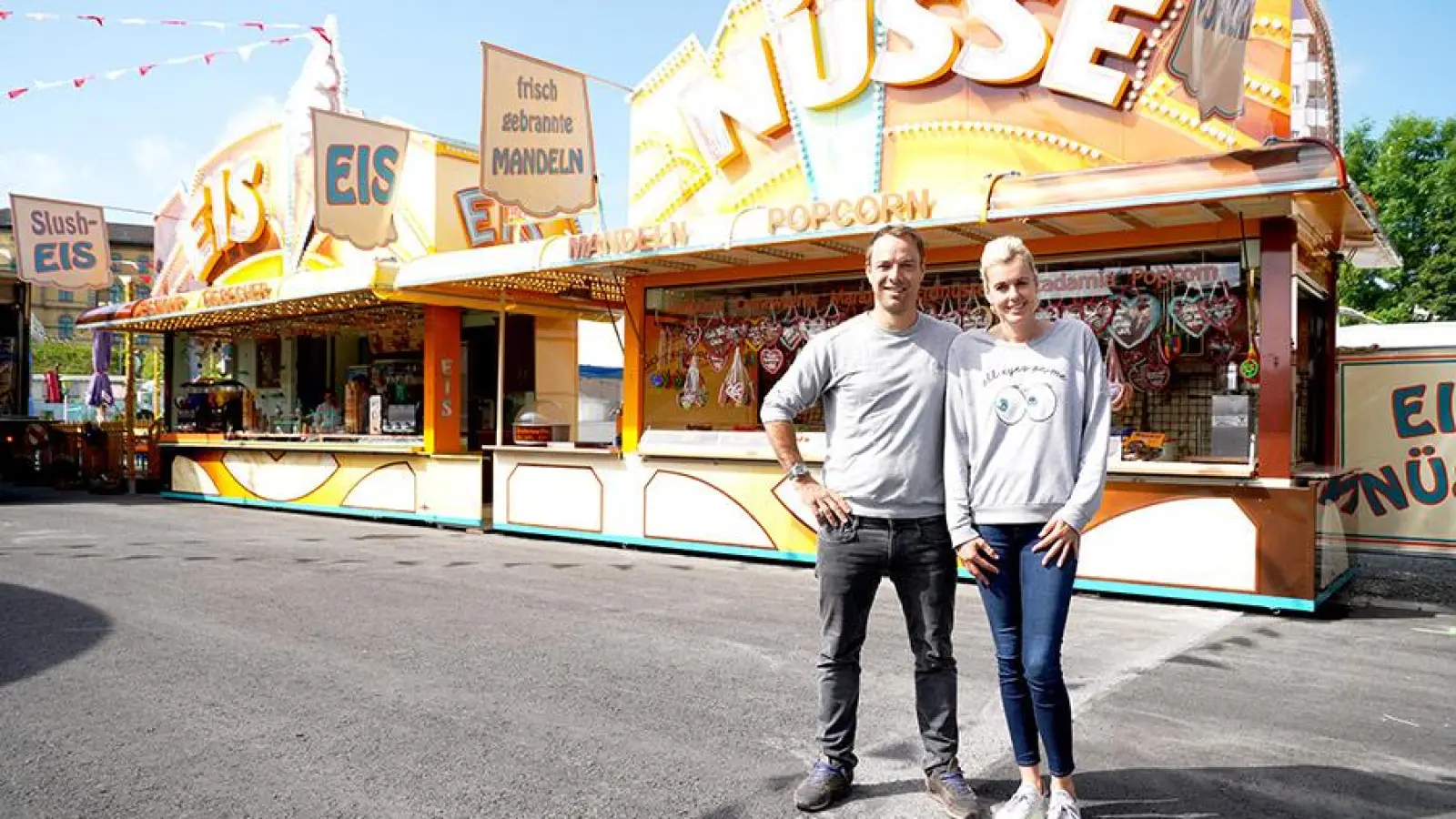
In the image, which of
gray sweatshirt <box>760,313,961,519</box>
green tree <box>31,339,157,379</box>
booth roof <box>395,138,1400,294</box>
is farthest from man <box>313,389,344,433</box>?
green tree <box>31,339,157,379</box>

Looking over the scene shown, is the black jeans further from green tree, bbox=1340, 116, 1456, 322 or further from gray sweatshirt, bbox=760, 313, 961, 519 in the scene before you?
green tree, bbox=1340, 116, 1456, 322

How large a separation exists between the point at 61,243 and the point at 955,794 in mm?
17751

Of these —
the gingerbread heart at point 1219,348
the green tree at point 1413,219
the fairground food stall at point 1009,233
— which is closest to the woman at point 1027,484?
the fairground food stall at point 1009,233

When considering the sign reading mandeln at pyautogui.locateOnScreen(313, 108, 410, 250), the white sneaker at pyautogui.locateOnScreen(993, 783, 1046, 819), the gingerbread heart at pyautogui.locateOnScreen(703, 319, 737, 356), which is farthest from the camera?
the sign reading mandeln at pyautogui.locateOnScreen(313, 108, 410, 250)

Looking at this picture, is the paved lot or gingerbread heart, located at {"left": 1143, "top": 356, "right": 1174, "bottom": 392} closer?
the paved lot

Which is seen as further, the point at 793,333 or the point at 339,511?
the point at 339,511

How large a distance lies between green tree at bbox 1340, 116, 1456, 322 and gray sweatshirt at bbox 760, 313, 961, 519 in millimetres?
27417

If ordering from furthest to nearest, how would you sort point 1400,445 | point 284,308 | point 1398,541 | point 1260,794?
point 284,308 < point 1400,445 < point 1398,541 < point 1260,794

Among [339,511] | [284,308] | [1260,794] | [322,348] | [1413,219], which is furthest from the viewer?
[1413,219]

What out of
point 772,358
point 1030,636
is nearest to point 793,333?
point 772,358

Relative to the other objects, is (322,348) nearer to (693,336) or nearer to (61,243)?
(61,243)

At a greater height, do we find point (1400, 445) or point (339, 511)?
point (1400, 445)

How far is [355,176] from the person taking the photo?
462 inches

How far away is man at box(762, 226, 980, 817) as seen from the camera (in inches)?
135
